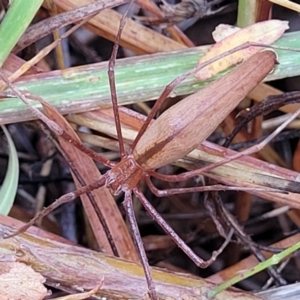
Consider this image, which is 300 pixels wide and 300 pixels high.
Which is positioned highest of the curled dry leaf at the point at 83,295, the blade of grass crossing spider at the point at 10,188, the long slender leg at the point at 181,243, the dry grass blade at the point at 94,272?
the blade of grass crossing spider at the point at 10,188

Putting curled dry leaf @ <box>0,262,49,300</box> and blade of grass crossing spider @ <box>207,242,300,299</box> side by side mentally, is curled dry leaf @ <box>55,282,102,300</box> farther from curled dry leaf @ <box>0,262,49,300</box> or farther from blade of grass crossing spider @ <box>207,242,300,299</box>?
blade of grass crossing spider @ <box>207,242,300,299</box>

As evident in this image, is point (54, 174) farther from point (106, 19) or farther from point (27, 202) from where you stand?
point (106, 19)

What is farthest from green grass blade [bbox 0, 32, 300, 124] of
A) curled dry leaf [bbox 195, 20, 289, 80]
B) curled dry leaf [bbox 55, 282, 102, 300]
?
curled dry leaf [bbox 55, 282, 102, 300]

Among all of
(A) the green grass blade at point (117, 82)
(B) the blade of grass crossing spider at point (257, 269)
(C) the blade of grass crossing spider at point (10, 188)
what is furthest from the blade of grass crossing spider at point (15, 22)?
(B) the blade of grass crossing spider at point (257, 269)

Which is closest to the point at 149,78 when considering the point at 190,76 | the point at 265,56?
the point at 190,76

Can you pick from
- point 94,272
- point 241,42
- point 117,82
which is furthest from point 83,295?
point 241,42

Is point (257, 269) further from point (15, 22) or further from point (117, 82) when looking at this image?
point (15, 22)

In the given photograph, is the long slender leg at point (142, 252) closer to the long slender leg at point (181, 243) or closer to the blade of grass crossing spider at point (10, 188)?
the long slender leg at point (181, 243)
